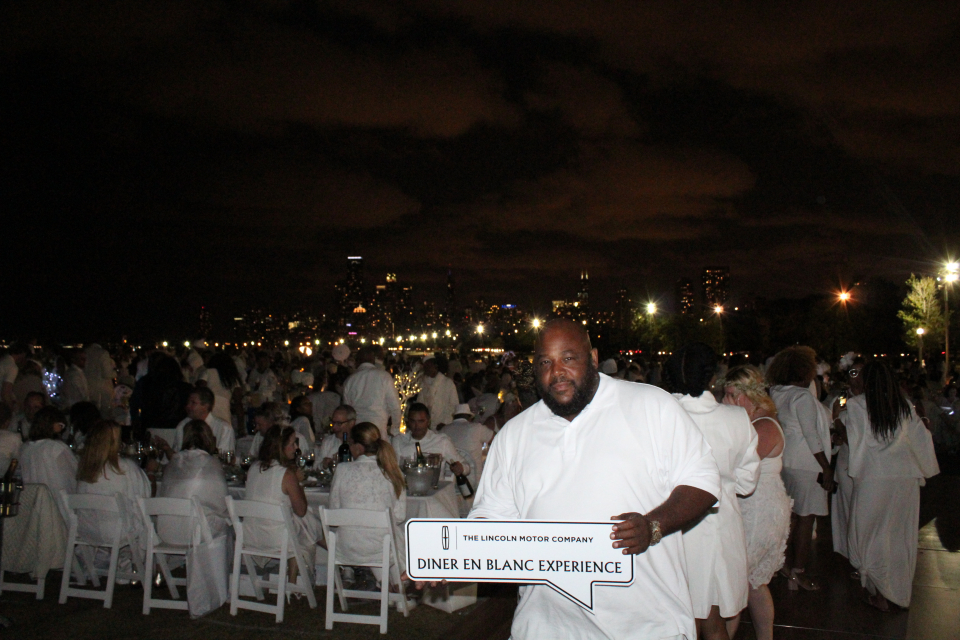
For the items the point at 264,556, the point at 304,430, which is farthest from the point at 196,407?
the point at 304,430

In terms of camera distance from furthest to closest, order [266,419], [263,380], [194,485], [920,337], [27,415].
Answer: [920,337]
[263,380]
[27,415]
[266,419]
[194,485]

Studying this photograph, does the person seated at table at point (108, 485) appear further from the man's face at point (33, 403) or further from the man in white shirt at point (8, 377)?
the man in white shirt at point (8, 377)

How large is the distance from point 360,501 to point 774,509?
299 cm

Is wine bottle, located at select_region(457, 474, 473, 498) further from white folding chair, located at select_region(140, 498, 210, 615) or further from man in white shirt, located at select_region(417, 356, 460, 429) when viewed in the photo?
man in white shirt, located at select_region(417, 356, 460, 429)

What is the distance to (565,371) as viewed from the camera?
253cm

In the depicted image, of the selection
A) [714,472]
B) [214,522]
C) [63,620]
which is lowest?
[63,620]

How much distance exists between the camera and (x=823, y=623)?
533 centimetres

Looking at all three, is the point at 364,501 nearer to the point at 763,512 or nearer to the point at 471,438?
the point at 471,438

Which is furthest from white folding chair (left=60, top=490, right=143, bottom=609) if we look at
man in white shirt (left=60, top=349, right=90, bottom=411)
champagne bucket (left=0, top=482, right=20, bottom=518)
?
man in white shirt (left=60, top=349, right=90, bottom=411)

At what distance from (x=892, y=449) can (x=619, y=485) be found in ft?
13.1

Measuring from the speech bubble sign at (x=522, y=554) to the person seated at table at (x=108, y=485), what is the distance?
15.2 ft

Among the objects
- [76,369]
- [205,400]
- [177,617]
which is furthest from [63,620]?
[76,369]

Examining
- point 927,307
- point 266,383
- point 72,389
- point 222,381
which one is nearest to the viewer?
point 72,389

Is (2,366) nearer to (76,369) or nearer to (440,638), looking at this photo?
(76,369)
